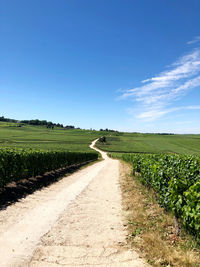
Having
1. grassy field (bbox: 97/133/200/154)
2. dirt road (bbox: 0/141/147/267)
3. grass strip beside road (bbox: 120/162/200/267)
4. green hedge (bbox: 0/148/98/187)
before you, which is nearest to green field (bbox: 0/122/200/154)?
grassy field (bbox: 97/133/200/154)

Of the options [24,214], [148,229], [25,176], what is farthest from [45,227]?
[25,176]

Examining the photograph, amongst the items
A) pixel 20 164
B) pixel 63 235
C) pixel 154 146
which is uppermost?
pixel 20 164

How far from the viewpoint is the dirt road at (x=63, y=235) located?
4668 millimetres

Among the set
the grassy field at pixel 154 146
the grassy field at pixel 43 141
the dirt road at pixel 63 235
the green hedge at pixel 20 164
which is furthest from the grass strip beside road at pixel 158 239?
the grassy field at pixel 154 146

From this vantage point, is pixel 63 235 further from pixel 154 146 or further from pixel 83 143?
pixel 154 146

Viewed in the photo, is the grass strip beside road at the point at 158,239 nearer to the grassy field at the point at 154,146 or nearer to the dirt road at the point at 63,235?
the dirt road at the point at 63,235

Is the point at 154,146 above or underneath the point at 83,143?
above

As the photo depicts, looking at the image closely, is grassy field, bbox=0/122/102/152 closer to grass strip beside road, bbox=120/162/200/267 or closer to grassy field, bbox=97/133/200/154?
grassy field, bbox=97/133/200/154

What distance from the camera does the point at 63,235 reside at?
6035mm

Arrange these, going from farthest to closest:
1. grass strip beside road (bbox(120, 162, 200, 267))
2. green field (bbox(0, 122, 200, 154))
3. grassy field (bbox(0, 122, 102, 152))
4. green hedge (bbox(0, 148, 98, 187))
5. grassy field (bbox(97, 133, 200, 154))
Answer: grassy field (bbox(97, 133, 200, 154))
green field (bbox(0, 122, 200, 154))
grassy field (bbox(0, 122, 102, 152))
green hedge (bbox(0, 148, 98, 187))
grass strip beside road (bbox(120, 162, 200, 267))

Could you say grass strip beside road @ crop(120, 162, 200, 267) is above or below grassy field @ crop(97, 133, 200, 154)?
above

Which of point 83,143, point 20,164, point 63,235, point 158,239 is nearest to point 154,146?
point 83,143

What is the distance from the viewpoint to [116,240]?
5.83 m

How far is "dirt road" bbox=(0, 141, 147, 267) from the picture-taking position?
184 inches
